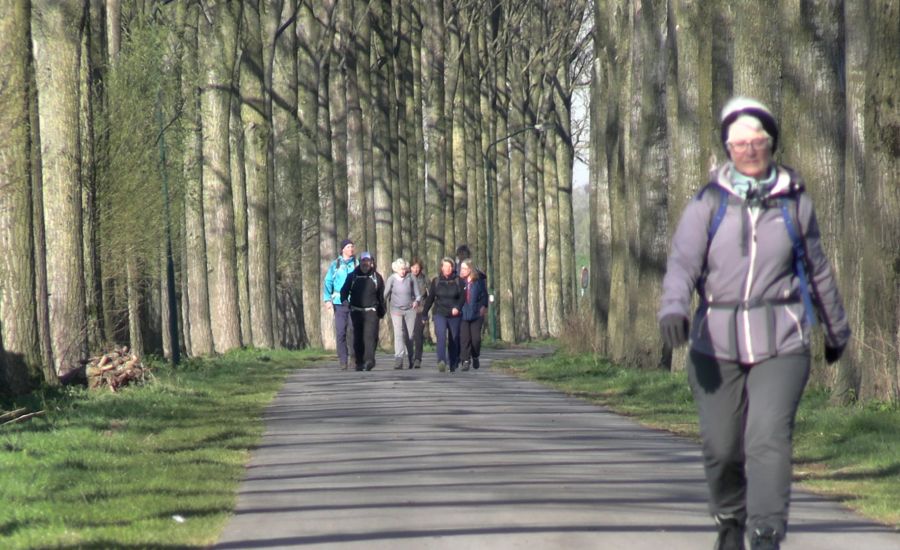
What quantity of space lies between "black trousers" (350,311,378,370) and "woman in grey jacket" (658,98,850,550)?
774 inches

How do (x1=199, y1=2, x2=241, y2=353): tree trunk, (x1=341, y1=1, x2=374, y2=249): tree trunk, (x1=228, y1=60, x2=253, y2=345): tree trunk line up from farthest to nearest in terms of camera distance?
(x1=341, y1=1, x2=374, y2=249): tree trunk
(x1=228, y1=60, x2=253, y2=345): tree trunk
(x1=199, y1=2, x2=241, y2=353): tree trunk

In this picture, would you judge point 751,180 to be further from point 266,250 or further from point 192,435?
point 266,250

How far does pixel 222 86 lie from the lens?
37.0 meters

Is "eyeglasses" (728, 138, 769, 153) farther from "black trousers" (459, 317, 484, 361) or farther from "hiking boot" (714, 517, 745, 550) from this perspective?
"black trousers" (459, 317, 484, 361)


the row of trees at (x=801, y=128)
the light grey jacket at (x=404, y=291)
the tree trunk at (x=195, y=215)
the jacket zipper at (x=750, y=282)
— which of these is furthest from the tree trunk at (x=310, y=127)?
the jacket zipper at (x=750, y=282)

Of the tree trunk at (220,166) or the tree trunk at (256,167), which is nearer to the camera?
the tree trunk at (220,166)

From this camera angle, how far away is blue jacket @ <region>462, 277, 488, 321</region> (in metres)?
28.1

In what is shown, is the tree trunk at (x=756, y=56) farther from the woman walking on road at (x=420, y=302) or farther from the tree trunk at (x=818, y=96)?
the woman walking on road at (x=420, y=302)

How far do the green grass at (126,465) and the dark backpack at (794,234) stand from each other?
3.25m

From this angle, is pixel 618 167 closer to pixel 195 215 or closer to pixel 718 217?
pixel 195 215

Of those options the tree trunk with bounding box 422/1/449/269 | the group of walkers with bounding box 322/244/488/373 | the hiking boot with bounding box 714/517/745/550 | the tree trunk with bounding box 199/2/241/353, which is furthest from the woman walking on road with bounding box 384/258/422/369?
the tree trunk with bounding box 422/1/449/269

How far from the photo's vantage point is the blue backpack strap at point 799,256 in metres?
7.32

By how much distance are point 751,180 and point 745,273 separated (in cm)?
39

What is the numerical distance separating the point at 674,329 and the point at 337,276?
20289 mm
